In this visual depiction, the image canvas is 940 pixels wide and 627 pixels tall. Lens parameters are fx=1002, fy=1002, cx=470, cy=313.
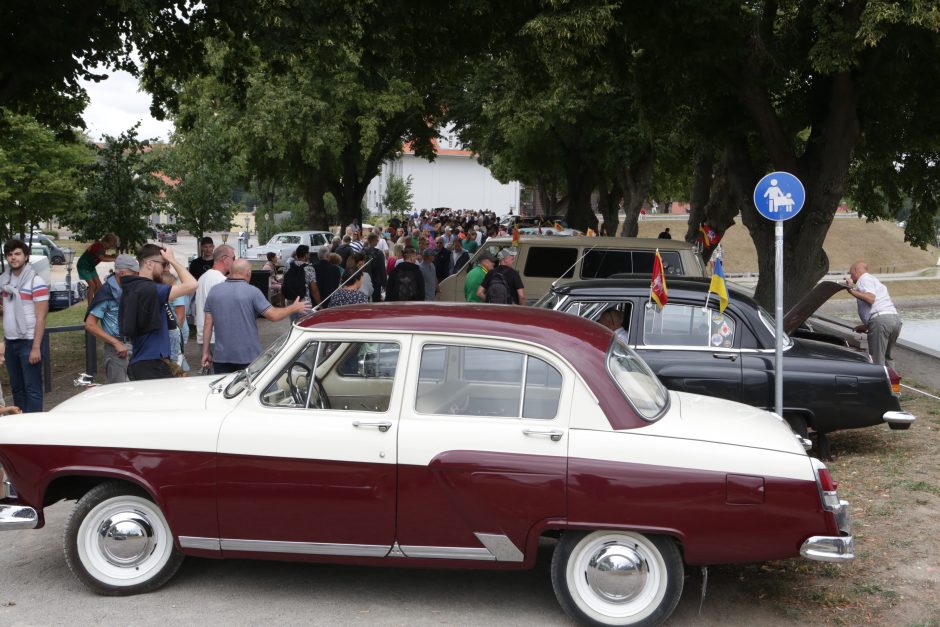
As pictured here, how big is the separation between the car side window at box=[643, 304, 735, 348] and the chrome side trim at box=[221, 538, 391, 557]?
402 cm

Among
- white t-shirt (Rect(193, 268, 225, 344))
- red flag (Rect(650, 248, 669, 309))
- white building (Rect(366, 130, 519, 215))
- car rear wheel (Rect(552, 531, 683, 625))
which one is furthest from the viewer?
white building (Rect(366, 130, 519, 215))

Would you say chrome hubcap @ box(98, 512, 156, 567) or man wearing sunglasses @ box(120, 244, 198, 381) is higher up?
man wearing sunglasses @ box(120, 244, 198, 381)

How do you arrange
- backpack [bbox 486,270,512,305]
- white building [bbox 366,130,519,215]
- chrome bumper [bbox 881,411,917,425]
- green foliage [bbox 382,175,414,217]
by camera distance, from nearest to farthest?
1. chrome bumper [bbox 881,411,917,425]
2. backpack [bbox 486,270,512,305]
3. green foliage [bbox 382,175,414,217]
4. white building [bbox 366,130,519,215]

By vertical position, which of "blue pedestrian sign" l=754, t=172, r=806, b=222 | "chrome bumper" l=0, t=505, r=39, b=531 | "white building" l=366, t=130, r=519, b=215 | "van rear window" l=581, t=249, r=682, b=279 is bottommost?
"chrome bumper" l=0, t=505, r=39, b=531

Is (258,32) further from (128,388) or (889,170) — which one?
(889,170)

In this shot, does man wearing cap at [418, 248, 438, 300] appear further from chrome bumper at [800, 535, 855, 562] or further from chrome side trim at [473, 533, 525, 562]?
chrome bumper at [800, 535, 855, 562]

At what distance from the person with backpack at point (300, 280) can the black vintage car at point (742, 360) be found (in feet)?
20.0

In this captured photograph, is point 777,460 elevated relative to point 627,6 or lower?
lower

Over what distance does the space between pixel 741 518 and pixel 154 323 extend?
16.4 ft

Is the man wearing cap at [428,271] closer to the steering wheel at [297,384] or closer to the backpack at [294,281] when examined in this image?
the backpack at [294,281]

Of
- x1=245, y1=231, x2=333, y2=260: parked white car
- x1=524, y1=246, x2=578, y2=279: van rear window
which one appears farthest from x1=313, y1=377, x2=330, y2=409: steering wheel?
x1=245, y1=231, x2=333, y2=260: parked white car

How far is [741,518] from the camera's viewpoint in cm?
527

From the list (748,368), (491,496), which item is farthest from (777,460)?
(748,368)

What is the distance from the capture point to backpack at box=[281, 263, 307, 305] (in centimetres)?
1434
